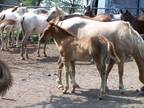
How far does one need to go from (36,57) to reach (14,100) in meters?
6.39

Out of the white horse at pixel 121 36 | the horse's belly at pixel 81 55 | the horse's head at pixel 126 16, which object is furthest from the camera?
the horse's head at pixel 126 16

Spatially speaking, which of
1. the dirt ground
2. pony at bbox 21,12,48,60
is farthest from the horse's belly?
pony at bbox 21,12,48,60

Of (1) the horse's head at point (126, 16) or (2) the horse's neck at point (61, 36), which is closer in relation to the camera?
(2) the horse's neck at point (61, 36)

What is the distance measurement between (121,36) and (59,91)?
1.69 m

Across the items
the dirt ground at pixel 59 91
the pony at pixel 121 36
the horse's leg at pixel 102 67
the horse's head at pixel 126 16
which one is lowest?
the dirt ground at pixel 59 91

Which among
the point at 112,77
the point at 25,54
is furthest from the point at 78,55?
the point at 25,54

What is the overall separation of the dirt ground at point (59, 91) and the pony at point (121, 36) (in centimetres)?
67

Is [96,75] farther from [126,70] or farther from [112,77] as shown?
[126,70]

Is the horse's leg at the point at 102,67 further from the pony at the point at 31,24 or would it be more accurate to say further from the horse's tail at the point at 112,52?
the pony at the point at 31,24

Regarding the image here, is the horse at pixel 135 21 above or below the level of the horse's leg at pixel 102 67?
above

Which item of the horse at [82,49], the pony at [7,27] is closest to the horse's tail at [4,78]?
the horse at [82,49]

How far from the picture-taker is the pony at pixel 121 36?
8771mm

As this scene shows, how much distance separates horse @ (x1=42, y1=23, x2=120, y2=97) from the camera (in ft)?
26.3

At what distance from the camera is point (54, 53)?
1529 centimetres
